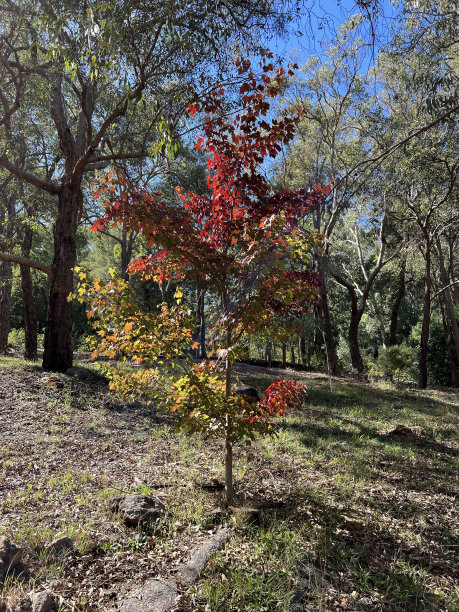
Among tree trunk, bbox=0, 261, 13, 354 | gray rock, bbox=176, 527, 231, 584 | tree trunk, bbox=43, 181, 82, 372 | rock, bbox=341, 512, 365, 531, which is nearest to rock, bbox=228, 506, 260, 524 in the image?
gray rock, bbox=176, 527, 231, 584

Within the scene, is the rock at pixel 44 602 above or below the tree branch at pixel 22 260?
below

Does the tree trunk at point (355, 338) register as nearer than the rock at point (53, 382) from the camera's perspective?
No

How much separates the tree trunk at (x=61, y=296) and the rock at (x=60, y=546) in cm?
596

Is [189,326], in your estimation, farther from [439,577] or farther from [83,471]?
[439,577]

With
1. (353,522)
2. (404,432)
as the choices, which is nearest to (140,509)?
(353,522)

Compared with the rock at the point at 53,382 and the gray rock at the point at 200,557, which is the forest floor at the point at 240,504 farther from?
the rock at the point at 53,382

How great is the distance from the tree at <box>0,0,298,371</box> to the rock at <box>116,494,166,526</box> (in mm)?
3278

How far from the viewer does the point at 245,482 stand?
4281 millimetres

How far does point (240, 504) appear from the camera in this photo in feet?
12.1

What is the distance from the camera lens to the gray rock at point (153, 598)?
2.29 m

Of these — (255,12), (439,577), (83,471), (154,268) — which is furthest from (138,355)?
(255,12)

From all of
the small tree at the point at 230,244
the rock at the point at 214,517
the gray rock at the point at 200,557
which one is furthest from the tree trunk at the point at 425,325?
the gray rock at the point at 200,557

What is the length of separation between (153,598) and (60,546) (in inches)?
30.6

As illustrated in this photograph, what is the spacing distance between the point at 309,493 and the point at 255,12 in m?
5.44
